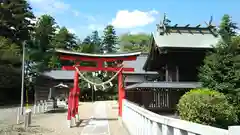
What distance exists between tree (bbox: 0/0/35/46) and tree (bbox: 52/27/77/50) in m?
15.7

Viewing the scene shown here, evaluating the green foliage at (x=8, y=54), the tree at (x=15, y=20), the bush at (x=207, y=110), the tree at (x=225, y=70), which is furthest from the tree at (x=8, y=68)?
the bush at (x=207, y=110)

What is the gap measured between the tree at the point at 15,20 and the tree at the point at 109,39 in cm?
3472

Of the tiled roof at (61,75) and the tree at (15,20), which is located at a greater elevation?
the tree at (15,20)

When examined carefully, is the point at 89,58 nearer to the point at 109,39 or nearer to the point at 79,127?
the point at 79,127

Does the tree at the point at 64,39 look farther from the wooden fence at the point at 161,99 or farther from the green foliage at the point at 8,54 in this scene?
the wooden fence at the point at 161,99

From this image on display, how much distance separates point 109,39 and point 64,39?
57.4 feet

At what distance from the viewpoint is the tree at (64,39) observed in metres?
65.2

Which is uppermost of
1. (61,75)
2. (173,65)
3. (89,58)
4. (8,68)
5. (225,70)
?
(8,68)

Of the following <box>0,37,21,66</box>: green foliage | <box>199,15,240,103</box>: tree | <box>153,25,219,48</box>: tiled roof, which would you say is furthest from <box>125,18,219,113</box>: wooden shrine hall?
<box>0,37,21,66</box>: green foliage

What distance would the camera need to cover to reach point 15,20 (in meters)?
45.6

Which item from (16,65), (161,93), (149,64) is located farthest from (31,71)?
(161,93)

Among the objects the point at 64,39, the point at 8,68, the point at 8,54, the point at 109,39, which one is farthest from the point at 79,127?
the point at 109,39

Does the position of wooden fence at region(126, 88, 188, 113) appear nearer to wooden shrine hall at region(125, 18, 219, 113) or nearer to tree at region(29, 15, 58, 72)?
wooden shrine hall at region(125, 18, 219, 113)

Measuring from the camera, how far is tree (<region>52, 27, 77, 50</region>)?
65188 mm
